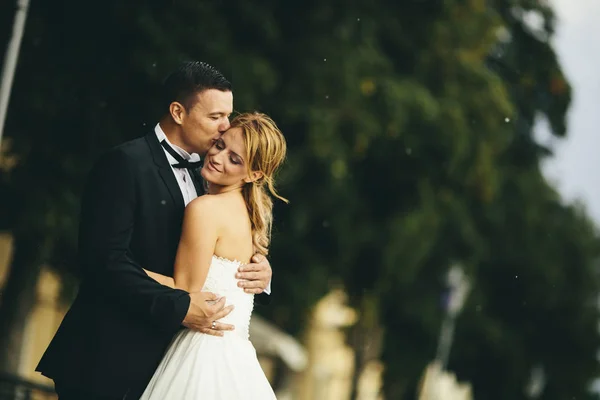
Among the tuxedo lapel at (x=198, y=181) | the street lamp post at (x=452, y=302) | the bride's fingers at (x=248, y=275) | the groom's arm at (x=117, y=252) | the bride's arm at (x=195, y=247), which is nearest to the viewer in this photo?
the groom's arm at (x=117, y=252)

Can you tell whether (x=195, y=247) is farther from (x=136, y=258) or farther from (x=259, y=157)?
(x=259, y=157)

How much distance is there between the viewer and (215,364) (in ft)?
15.4

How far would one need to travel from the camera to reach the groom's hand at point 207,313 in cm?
458

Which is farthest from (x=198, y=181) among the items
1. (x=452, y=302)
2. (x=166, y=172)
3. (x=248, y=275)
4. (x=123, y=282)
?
(x=452, y=302)

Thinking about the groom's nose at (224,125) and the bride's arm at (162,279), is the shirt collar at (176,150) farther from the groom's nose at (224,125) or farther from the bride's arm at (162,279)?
the bride's arm at (162,279)

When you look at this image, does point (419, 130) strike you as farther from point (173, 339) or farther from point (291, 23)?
point (173, 339)

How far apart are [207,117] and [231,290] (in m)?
0.66

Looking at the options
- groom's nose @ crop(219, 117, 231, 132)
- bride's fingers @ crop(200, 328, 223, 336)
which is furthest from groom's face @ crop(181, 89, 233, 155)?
bride's fingers @ crop(200, 328, 223, 336)

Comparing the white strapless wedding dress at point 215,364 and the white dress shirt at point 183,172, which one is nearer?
the white strapless wedding dress at point 215,364

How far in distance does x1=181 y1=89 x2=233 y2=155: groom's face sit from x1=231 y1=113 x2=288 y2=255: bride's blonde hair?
0.18 ft

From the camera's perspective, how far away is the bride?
181 inches

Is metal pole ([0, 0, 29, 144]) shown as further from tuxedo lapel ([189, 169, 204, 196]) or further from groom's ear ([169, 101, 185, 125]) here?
groom's ear ([169, 101, 185, 125])

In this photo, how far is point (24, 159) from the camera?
12.0 meters

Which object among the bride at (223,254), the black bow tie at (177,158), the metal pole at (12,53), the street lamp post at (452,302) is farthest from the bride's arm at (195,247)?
the street lamp post at (452,302)
